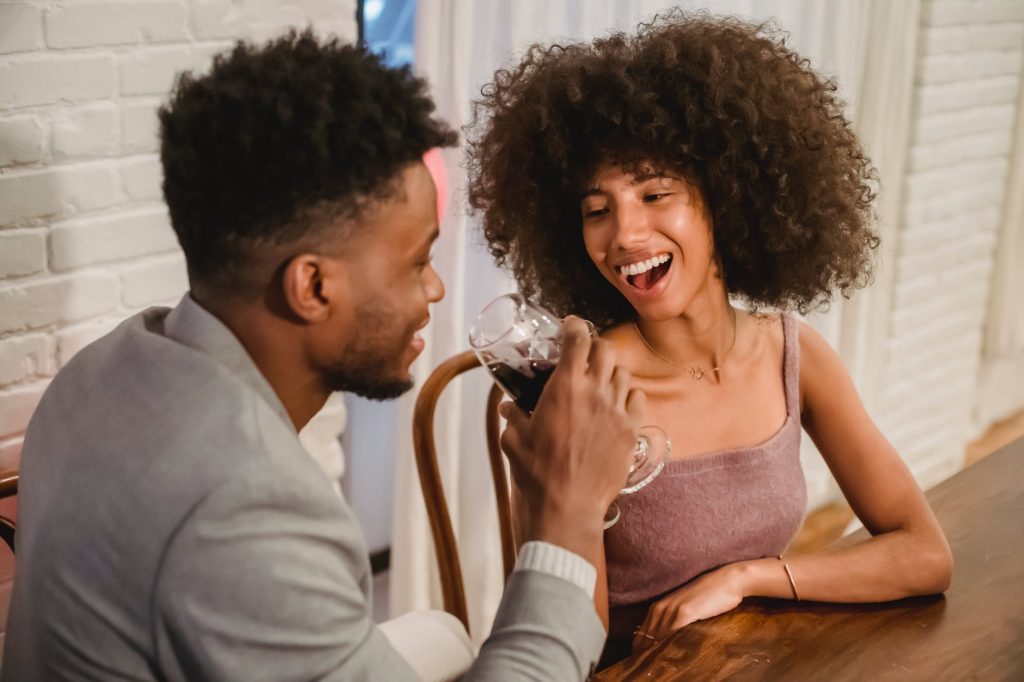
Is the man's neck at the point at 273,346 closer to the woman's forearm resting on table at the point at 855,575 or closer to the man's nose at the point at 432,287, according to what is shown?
the man's nose at the point at 432,287

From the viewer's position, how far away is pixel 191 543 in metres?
0.90

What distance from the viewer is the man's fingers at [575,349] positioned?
1.19 meters

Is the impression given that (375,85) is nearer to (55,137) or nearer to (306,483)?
(306,483)

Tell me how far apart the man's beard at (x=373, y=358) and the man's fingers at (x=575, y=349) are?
0.56 ft

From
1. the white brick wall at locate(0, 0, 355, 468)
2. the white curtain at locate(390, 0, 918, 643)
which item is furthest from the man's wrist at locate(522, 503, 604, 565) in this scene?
the white curtain at locate(390, 0, 918, 643)

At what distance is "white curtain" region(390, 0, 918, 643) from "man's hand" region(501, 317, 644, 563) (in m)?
1.05

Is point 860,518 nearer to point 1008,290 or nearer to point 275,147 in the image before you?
point 275,147

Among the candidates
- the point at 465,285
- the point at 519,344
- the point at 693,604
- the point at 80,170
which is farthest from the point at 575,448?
the point at 465,285

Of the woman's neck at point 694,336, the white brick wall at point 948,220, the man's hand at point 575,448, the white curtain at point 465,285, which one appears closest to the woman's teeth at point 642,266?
the woman's neck at point 694,336

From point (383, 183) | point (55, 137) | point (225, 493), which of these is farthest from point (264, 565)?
point (55, 137)

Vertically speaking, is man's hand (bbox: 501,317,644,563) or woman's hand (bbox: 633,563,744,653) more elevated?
man's hand (bbox: 501,317,644,563)

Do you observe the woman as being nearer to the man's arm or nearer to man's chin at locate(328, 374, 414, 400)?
man's chin at locate(328, 374, 414, 400)

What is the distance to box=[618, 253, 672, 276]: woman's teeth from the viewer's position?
161 centimetres

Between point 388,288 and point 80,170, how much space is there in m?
0.80
